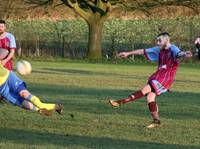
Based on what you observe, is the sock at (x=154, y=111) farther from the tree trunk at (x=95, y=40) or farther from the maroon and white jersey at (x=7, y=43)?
the tree trunk at (x=95, y=40)

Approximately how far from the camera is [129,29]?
153 ft

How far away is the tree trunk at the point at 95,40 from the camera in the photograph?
4069 centimetres

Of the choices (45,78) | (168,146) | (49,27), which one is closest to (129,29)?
(49,27)

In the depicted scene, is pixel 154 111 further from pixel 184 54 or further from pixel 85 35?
pixel 85 35

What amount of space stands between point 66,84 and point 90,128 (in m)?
10.1

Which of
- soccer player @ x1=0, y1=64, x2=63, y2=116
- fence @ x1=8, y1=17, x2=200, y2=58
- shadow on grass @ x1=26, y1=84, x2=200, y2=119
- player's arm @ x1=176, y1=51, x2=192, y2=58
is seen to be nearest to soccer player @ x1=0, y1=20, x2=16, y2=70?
shadow on grass @ x1=26, y1=84, x2=200, y2=119

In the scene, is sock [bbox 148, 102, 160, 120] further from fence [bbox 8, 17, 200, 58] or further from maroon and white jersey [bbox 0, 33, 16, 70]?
fence [bbox 8, 17, 200, 58]

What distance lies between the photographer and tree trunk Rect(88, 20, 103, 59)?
133 ft

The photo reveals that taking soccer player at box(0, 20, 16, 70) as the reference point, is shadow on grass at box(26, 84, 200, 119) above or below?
below

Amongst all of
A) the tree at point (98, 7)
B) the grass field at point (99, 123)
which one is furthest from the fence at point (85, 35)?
the grass field at point (99, 123)

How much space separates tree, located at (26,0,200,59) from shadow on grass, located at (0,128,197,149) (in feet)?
94.0

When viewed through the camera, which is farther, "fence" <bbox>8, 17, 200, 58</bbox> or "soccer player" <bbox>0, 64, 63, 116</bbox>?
"fence" <bbox>8, 17, 200, 58</bbox>

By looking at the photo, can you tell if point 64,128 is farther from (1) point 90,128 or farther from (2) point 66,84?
(2) point 66,84

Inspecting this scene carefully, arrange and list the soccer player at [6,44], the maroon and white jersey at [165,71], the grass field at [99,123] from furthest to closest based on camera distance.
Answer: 1. the soccer player at [6,44]
2. the maroon and white jersey at [165,71]
3. the grass field at [99,123]
